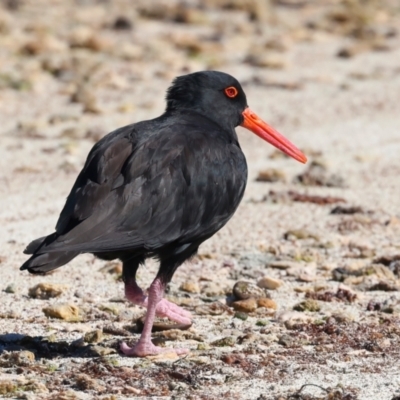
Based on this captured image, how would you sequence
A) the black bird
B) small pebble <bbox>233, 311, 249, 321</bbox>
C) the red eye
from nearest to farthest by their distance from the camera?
the black bird → small pebble <bbox>233, 311, 249, 321</bbox> → the red eye

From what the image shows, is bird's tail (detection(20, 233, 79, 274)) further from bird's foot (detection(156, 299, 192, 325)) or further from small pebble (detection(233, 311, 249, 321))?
small pebble (detection(233, 311, 249, 321))

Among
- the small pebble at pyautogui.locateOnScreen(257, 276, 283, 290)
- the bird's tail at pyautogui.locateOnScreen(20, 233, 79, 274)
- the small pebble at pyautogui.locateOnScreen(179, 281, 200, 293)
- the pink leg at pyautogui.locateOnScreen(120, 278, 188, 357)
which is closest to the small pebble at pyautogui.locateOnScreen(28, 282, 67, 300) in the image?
the small pebble at pyautogui.locateOnScreen(179, 281, 200, 293)

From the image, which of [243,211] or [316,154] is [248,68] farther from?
[243,211]

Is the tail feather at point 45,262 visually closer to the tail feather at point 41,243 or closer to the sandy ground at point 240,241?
the tail feather at point 41,243

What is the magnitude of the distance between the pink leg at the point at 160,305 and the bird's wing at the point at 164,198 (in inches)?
18.3

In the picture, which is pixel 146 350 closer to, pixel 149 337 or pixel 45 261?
pixel 149 337

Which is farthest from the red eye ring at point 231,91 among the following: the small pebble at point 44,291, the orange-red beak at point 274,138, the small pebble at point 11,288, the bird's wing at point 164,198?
the small pebble at point 11,288

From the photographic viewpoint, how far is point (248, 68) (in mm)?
14812

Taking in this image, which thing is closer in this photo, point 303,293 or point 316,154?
point 303,293

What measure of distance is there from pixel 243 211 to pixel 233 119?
2.11 m

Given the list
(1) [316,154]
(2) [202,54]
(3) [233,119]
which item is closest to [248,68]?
(2) [202,54]

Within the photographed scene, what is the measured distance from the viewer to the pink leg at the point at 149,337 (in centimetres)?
579

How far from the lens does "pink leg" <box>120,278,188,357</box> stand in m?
5.79

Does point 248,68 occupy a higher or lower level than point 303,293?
higher
